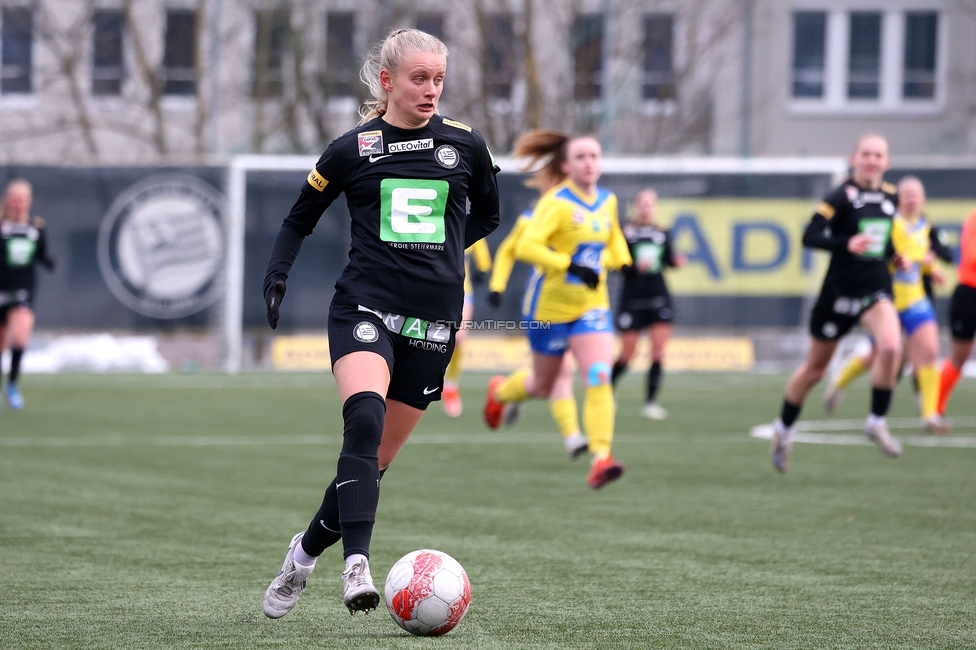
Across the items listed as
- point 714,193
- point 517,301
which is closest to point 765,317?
point 714,193

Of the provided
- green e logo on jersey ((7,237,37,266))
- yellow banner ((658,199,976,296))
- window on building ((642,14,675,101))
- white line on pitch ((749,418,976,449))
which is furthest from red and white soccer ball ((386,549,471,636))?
window on building ((642,14,675,101))

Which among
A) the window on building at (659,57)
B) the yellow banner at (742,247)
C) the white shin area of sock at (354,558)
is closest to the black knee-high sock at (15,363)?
the yellow banner at (742,247)

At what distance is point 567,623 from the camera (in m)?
4.94

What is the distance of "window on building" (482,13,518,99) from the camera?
27505 mm

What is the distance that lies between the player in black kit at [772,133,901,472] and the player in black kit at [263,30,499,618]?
4817 mm

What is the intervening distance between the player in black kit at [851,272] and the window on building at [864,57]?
25333 mm

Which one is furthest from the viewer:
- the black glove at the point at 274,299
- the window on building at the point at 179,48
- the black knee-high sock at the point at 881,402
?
the window on building at the point at 179,48

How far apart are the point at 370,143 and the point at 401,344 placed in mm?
754

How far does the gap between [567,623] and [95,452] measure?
266 inches

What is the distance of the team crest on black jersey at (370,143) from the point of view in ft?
16.5

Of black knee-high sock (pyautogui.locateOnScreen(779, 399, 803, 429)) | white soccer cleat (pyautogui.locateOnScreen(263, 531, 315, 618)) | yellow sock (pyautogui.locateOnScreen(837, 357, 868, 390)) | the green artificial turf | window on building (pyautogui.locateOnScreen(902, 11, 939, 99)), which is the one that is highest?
window on building (pyautogui.locateOnScreen(902, 11, 939, 99))

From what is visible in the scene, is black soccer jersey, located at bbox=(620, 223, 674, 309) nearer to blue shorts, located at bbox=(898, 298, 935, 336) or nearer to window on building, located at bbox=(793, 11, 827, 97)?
blue shorts, located at bbox=(898, 298, 935, 336)

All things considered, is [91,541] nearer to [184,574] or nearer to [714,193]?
[184,574]

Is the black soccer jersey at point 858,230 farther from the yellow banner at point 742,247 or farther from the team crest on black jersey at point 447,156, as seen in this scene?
the yellow banner at point 742,247
